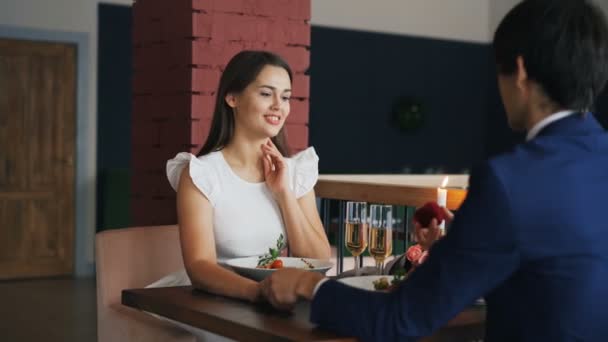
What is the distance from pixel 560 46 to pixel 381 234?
962 millimetres

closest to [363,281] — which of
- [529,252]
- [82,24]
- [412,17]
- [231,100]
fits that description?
[529,252]

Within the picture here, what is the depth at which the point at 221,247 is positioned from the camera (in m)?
2.89

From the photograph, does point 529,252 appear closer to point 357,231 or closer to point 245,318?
point 245,318

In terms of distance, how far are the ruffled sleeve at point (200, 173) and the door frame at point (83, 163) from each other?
531cm

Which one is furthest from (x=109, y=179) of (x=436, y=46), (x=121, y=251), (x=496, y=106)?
(x=121, y=251)

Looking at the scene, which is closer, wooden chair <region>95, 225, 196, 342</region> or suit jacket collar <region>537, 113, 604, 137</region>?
suit jacket collar <region>537, 113, 604, 137</region>

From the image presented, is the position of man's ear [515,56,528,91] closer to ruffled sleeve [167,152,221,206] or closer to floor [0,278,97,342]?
ruffled sleeve [167,152,221,206]

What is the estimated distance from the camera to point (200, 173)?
2.80m

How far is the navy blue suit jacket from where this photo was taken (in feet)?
5.12

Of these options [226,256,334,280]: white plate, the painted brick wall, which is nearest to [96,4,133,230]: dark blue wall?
the painted brick wall

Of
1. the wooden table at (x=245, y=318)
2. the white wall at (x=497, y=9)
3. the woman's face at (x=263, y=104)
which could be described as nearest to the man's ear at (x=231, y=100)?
the woman's face at (x=263, y=104)

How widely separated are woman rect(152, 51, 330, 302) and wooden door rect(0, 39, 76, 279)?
16.9ft

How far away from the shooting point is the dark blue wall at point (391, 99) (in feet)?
30.6

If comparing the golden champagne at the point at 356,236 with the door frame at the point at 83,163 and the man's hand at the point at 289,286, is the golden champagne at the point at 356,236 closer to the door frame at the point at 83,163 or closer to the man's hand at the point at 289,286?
the man's hand at the point at 289,286
